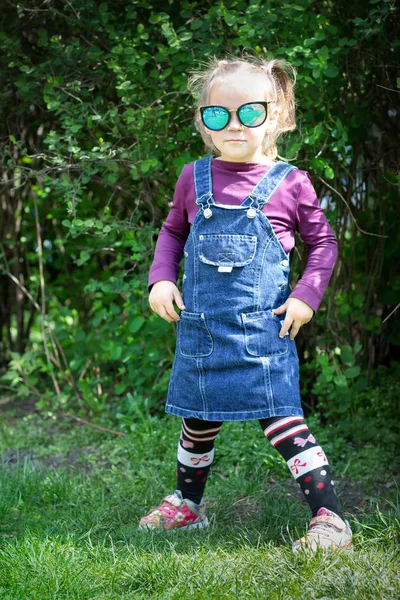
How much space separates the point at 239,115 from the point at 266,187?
235 millimetres

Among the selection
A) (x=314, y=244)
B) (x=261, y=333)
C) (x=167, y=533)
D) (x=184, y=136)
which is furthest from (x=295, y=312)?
(x=184, y=136)

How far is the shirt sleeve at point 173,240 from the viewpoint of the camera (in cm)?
Result: 262

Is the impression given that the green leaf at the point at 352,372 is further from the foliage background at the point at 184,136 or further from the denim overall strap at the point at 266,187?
the denim overall strap at the point at 266,187

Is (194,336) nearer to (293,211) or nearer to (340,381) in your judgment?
(293,211)

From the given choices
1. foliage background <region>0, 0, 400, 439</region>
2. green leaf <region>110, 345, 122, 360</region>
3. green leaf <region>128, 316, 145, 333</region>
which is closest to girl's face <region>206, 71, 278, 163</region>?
foliage background <region>0, 0, 400, 439</region>

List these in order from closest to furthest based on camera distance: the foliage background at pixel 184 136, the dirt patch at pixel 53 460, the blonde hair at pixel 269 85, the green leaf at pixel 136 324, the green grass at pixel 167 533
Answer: the green grass at pixel 167 533 < the blonde hair at pixel 269 85 < the foliage background at pixel 184 136 < the dirt patch at pixel 53 460 < the green leaf at pixel 136 324

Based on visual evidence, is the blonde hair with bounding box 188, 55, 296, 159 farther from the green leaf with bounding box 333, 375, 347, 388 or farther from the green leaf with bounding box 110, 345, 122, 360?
the green leaf with bounding box 110, 345, 122, 360

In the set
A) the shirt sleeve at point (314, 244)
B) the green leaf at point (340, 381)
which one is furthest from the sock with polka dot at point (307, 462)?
the green leaf at point (340, 381)

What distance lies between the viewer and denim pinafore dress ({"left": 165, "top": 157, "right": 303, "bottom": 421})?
2426mm

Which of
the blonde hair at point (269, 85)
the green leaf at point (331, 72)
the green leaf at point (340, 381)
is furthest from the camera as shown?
the green leaf at point (340, 381)

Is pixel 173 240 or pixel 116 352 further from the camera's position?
pixel 116 352

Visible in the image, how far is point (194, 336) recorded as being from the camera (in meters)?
2.50

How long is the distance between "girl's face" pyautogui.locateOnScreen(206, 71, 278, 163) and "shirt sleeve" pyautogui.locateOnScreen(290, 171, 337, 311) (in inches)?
8.2

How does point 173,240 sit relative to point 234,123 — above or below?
below
